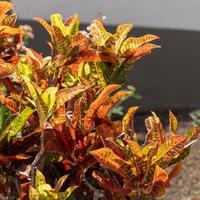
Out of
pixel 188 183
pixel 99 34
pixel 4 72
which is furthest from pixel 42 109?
pixel 188 183

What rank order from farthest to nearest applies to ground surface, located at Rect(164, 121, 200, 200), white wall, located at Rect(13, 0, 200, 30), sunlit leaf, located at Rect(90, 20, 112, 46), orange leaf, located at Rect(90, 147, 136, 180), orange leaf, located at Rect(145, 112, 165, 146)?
white wall, located at Rect(13, 0, 200, 30)
ground surface, located at Rect(164, 121, 200, 200)
sunlit leaf, located at Rect(90, 20, 112, 46)
orange leaf, located at Rect(145, 112, 165, 146)
orange leaf, located at Rect(90, 147, 136, 180)

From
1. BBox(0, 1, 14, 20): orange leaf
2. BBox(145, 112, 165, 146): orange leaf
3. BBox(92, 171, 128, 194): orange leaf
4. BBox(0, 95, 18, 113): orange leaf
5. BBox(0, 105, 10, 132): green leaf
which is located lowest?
BBox(92, 171, 128, 194): orange leaf

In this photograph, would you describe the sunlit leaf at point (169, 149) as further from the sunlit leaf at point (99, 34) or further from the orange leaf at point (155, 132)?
the sunlit leaf at point (99, 34)

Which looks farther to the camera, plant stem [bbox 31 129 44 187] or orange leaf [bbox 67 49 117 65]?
orange leaf [bbox 67 49 117 65]

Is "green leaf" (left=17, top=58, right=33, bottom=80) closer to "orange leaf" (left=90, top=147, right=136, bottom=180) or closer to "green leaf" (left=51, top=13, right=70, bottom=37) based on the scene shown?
"green leaf" (left=51, top=13, right=70, bottom=37)

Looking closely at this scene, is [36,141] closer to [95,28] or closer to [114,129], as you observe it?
[114,129]

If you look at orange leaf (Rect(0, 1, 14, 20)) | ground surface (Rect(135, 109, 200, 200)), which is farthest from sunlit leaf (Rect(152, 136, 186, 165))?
ground surface (Rect(135, 109, 200, 200))

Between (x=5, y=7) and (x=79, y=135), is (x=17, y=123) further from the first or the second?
(x=5, y=7)

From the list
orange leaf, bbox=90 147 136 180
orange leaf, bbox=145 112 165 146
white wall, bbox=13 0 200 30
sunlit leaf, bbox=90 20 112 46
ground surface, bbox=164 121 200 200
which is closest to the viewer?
orange leaf, bbox=90 147 136 180
